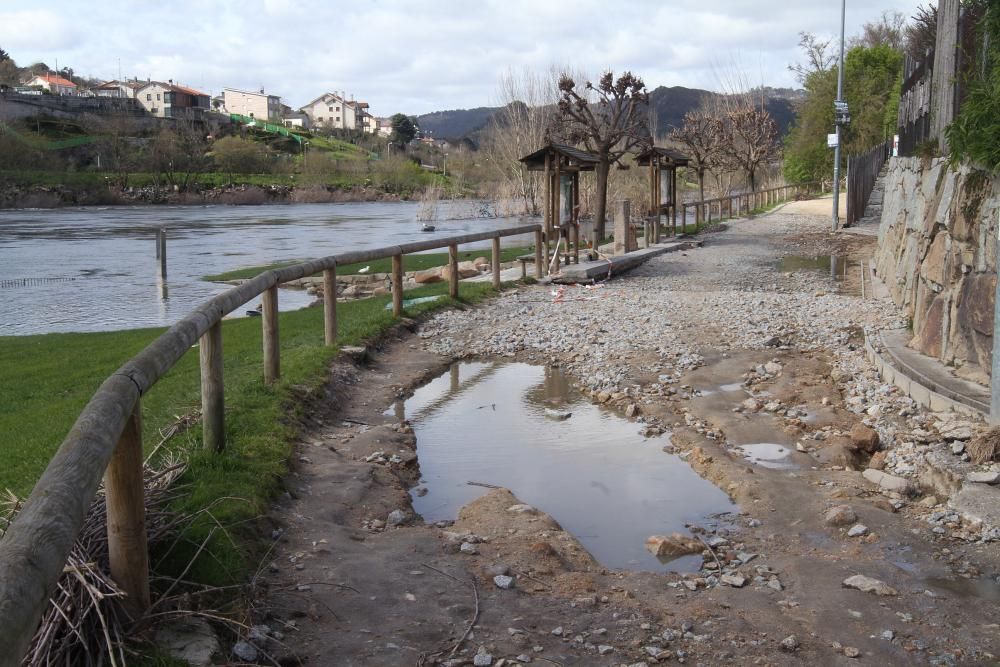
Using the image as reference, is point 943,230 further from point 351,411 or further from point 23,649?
point 23,649

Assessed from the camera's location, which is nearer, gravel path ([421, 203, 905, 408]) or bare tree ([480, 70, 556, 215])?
gravel path ([421, 203, 905, 408])

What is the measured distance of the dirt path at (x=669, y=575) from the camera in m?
3.93

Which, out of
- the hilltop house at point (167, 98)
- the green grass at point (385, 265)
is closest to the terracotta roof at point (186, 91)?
the hilltop house at point (167, 98)

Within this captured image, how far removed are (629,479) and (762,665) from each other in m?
2.95

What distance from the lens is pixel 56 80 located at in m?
147

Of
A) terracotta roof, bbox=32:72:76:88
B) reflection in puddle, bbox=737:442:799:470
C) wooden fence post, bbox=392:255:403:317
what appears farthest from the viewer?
terracotta roof, bbox=32:72:76:88

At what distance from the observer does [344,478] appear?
250 inches

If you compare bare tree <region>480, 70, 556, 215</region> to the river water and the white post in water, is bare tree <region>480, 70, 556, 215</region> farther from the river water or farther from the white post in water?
the white post in water

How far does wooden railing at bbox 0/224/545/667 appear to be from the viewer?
6.61 feet

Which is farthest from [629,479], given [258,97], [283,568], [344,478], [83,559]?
[258,97]

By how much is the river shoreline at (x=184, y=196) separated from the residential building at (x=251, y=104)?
79.1 meters

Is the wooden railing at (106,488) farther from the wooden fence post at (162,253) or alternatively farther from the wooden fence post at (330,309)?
the wooden fence post at (162,253)

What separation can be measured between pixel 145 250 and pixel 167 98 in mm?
111436

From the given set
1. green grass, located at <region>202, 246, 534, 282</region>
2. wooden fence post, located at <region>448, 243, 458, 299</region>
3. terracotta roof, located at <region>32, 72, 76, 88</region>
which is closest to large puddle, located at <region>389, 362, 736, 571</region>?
wooden fence post, located at <region>448, 243, 458, 299</region>
